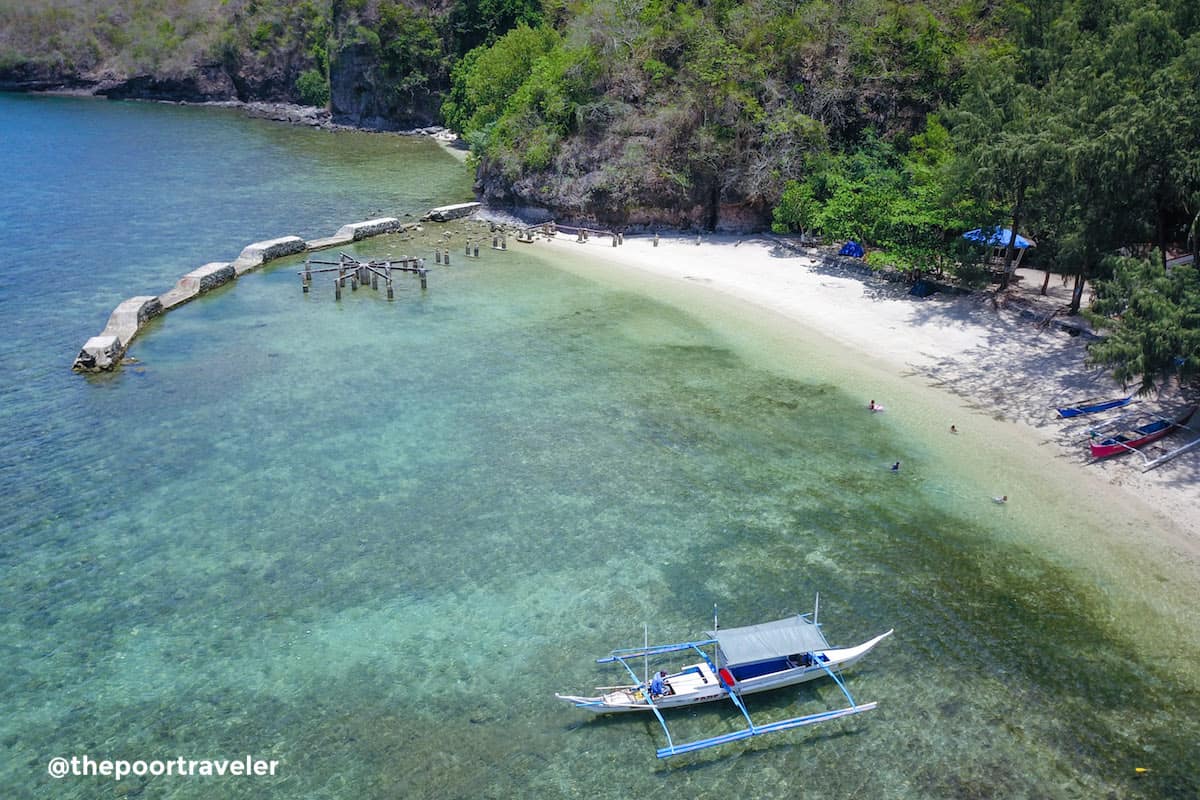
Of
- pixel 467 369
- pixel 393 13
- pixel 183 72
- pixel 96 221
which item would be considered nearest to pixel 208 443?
pixel 467 369

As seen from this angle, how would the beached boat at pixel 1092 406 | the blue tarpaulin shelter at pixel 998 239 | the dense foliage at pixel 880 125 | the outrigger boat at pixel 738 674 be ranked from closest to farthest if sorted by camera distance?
1. the outrigger boat at pixel 738 674
2. the beached boat at pixel 1092 406
3. the dense foliage at pixel 880 125
4. the blue tarpaulin shelter at pixel 998 239

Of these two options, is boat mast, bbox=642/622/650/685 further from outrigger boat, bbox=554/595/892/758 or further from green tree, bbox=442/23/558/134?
green tree, bbox=442/23/558/134

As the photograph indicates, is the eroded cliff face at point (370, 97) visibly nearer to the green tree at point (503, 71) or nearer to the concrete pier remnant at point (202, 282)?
the green tree at point (503, 71)

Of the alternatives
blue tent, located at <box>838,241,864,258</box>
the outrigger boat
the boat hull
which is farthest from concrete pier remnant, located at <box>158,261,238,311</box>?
blue tent, located at <box>838,241,864,258</box>

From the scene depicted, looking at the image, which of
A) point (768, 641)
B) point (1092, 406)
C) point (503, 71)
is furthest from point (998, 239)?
point (503, 71)

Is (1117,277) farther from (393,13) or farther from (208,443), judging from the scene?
(393,13)

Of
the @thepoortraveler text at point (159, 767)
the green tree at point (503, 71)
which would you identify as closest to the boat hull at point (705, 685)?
the @thepoortraveler text at point (159, 767)
